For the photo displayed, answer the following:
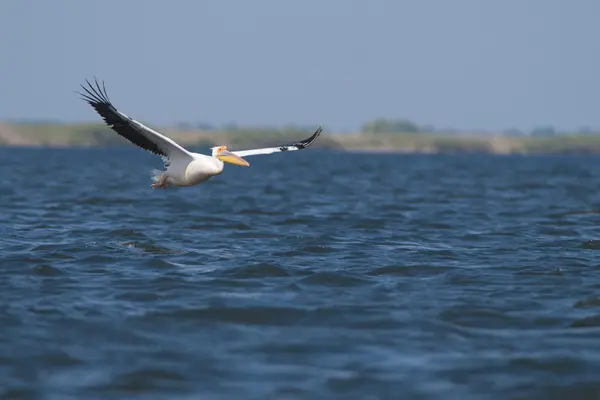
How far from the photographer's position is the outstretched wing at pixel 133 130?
52.1 ft

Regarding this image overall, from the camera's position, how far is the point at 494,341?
10.3 meters

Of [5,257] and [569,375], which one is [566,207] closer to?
[5,257]

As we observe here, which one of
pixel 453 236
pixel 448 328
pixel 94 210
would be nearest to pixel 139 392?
pixel 448 328

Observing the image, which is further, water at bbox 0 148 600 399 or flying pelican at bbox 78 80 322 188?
flying pelican at bbox 78 80 322 188

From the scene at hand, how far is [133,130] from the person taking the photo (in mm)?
16516

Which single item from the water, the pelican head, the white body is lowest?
the water

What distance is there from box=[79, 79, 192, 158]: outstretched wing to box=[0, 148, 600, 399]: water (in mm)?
1648

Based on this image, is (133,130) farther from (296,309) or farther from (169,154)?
(296,309)

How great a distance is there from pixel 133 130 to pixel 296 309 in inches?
239

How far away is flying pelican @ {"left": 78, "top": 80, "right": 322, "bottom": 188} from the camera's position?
1606 cm

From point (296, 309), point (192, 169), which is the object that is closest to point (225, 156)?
point (192, 169)

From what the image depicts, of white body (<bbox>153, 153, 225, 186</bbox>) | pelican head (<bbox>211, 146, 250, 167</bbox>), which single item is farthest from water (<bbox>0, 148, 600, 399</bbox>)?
pelican head (<bbox>211, 146, 250, 167</bbox>)

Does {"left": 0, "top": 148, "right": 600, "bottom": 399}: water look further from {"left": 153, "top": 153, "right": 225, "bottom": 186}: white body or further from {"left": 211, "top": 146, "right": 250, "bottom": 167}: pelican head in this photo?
{"left": 211, "top": 146, "right": 250, "bottom": 167}: pelican head

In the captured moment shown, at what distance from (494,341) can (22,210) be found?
16.7 m
